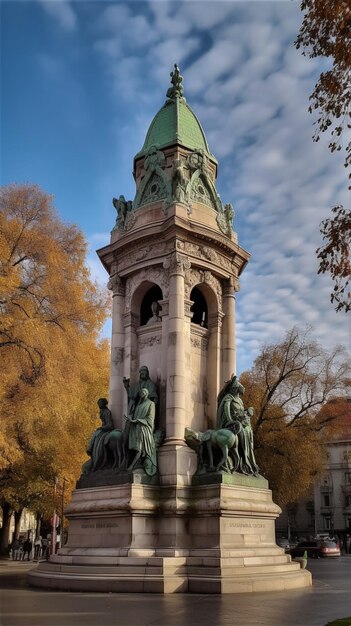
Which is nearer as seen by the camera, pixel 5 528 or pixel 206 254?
pixel 206 254

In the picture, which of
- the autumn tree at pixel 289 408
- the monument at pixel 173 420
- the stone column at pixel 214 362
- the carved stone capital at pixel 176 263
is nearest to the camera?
the monument at pixel 173 420

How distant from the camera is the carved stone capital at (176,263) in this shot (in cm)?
1739

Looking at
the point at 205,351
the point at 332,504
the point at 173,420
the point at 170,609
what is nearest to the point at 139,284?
the point at 205,351

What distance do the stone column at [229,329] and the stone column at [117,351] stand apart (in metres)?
3.06

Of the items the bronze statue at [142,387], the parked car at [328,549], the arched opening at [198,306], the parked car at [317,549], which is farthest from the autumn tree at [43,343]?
the parked car at [328,549]

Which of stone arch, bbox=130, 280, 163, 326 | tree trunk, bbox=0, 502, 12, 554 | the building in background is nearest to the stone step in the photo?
stone arch, bbox=130, 280, 163, 326

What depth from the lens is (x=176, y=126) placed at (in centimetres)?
2044

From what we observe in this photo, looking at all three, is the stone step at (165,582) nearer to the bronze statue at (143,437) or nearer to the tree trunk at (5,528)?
the bronze statue at (143,437)

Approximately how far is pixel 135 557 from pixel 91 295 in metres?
18.0

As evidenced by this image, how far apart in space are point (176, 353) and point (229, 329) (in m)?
2.78

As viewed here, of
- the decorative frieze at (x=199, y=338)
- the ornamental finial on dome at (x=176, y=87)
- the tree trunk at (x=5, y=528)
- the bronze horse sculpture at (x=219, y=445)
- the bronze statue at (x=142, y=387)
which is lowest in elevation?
the tree trunk at (x=5, y=528)

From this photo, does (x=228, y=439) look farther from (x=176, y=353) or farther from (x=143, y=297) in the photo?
(x=143, y=297)

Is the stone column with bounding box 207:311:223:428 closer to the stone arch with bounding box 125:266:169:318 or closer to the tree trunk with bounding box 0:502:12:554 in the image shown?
the stone arch with bounding box 125:266:169:318

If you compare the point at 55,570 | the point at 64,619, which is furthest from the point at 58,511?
the point at 64,619
